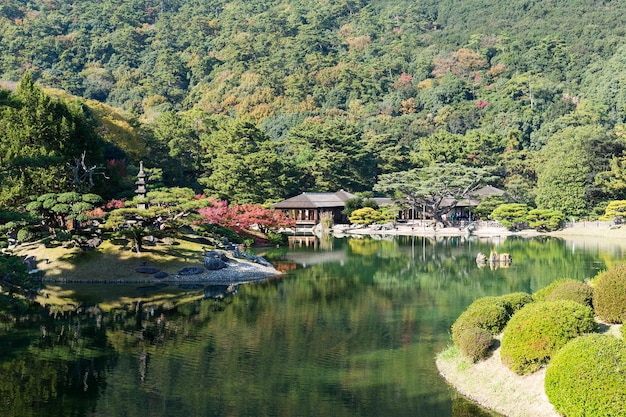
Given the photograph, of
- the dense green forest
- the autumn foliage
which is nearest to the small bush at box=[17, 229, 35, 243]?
Result: the dense green forest

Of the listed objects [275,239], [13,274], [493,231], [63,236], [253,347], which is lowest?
[253,347]

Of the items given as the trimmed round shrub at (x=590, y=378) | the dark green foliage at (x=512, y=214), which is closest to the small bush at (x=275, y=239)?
the dark green foliage at (x=512, y=214)

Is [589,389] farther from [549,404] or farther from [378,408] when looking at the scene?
[378,408]

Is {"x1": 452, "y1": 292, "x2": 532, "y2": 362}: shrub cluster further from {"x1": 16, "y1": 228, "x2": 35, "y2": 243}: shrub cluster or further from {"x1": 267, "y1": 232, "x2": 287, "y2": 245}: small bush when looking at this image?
{"x1": 267, "y1": 232, "x2": 287, "y2": 245}: small bush

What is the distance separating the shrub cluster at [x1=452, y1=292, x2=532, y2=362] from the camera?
14.0 metres

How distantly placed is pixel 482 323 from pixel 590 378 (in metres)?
4.47

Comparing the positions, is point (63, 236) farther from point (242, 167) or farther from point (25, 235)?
point (242, 167)

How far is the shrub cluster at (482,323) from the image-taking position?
46.0 ft

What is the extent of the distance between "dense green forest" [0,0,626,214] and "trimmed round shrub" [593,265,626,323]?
1870 cm

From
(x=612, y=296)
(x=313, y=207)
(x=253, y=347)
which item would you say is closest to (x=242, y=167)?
(x=313, y=207)

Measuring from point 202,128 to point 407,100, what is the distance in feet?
144

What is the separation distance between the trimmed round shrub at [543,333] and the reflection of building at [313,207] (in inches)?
1840

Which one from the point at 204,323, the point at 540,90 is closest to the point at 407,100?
the point at 540,90

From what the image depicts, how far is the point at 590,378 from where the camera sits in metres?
10.5
